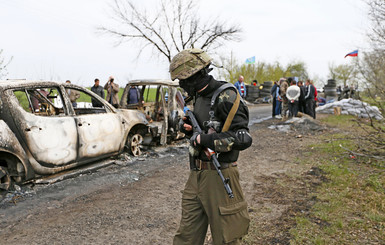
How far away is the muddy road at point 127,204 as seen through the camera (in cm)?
352

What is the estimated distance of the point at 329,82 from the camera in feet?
86.5

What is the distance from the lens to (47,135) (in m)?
4.98

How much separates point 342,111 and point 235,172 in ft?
52.3

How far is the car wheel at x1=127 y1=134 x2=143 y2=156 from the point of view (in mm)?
7094

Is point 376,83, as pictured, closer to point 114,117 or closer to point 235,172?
point 235,172

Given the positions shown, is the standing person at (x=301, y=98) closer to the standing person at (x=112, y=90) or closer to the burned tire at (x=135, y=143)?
the standing person at (x=112, y=90)

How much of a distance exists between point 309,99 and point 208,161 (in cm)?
1222

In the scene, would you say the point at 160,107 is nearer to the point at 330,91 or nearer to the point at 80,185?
the point at 80,185

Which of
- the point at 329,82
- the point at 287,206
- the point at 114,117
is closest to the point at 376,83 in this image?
the point at 287,206

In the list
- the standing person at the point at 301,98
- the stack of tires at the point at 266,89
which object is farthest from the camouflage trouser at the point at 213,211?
→ the stack of tires at the point at 266,89

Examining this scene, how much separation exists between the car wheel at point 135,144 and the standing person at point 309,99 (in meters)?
8.60

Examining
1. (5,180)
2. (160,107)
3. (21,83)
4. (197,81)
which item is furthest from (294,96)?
(197,81)

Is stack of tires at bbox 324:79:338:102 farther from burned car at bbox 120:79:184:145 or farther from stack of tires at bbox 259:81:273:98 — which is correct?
burned car at bbox 120:79:184:145

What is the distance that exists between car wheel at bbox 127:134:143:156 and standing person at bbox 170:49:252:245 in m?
4.77
